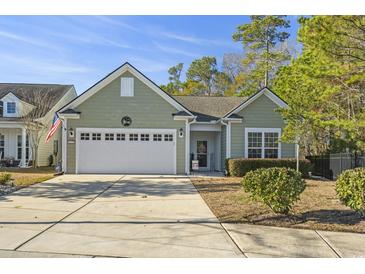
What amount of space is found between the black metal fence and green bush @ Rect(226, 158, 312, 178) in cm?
91

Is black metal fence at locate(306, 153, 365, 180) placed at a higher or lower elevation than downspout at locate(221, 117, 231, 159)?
lower

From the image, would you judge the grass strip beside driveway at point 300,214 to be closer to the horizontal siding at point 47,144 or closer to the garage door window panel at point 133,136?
the garage door window panel at point 133,136

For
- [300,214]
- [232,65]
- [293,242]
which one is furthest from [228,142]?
[232,65]

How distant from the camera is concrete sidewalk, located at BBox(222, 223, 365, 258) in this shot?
201 inches

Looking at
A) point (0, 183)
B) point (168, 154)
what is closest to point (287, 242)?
point (0, 183)

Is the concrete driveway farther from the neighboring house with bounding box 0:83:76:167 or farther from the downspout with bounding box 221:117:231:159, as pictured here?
the neighboring house with bounding box 0:83:76:167

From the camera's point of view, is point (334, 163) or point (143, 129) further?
point (143, 129)

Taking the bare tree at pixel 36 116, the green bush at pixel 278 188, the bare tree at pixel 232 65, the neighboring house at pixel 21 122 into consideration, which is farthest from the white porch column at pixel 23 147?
the bare tree at pixel 232 65

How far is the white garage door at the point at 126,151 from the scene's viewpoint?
1833 centimetres

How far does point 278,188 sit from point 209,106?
14856 millimetres

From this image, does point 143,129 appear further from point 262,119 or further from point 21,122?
point 21,122

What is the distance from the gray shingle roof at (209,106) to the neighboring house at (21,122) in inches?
369

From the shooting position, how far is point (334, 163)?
1667 cm

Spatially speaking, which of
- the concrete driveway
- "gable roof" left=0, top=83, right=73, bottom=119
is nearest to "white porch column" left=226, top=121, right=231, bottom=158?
the concrete driveway
